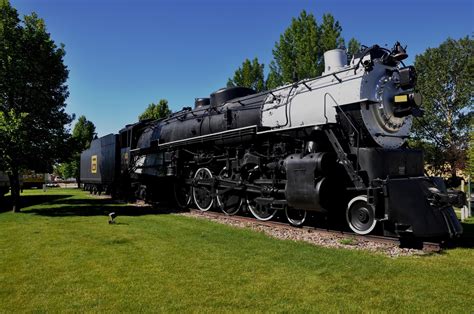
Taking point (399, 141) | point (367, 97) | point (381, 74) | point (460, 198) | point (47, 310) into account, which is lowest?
point (47, 310)

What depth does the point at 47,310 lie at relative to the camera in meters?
4.46

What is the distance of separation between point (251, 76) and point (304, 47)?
646 cm

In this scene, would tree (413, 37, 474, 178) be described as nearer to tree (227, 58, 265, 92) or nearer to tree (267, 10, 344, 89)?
tree (267, 10, 344, 89)

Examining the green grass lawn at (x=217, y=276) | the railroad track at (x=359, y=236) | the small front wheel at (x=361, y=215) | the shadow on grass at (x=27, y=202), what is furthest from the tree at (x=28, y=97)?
the small front wheel at (x=361, y=215)

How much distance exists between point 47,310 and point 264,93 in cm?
850

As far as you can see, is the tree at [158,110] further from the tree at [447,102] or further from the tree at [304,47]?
the tree at [447,102]

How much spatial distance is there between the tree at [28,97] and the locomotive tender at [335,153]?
5868 millimetres

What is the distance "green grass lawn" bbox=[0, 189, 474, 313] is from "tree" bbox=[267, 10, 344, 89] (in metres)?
21.9

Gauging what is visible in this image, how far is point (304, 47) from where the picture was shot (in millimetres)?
29219

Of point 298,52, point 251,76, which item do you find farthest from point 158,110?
point 298,52

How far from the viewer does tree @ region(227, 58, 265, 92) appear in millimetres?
34344

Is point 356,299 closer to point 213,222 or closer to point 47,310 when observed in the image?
point 47,310

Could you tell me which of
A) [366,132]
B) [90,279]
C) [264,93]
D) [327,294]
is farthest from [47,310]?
[264,93]

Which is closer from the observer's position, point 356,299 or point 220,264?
point 356,299
